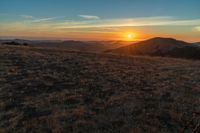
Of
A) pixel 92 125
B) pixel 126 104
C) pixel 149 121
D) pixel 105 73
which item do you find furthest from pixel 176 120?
pixel 105 73

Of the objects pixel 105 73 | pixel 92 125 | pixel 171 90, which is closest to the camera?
pixel 92 125

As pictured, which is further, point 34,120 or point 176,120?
point 176,120

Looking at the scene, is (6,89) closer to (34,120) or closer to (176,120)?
(34,120)

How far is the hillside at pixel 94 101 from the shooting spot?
26.7 feet

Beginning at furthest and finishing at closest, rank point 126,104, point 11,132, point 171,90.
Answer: point 171,90
point 126,104
point 11,132

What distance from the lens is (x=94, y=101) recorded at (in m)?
10.4

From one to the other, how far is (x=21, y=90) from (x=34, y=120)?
3552 mm

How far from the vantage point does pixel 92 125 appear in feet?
26.6

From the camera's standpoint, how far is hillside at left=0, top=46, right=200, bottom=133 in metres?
8.13

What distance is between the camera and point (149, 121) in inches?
338

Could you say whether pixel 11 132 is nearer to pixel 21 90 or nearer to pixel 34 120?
pixel 34 120

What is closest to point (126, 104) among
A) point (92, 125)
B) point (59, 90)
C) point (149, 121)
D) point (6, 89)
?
point (149, 121)

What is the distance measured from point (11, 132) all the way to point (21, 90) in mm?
4218

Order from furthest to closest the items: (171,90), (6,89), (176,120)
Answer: (171,90)
(6,89)
(176,120)
